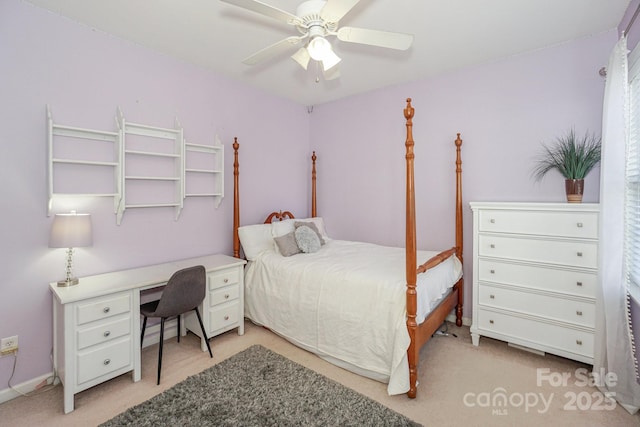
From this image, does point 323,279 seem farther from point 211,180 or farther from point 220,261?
point 211,180

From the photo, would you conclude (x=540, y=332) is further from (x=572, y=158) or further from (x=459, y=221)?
(x=572, y=158)

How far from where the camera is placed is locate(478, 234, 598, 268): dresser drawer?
7.20 feet

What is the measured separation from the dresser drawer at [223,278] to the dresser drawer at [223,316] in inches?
7.9

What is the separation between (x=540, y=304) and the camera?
2367mm

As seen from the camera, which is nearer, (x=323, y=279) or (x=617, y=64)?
(x=617, y=64)

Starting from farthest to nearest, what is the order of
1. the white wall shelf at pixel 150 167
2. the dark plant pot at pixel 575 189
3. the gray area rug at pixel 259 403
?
the white wall shelf at pixel 150 167 → the dark plant pot at pixel 575 189 → the gray area rug at pixel 259 403

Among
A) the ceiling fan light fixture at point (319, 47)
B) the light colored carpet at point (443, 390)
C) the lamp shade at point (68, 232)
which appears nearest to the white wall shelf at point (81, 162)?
the lamp shade at point (68, 232)

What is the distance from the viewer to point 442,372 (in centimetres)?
229

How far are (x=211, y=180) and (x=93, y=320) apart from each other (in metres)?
1.68

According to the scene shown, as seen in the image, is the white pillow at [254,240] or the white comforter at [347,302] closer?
the white comforter at [347,302]

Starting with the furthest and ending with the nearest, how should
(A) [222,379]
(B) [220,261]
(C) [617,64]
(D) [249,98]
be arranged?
(D) [249,98] → (B) [220,261] → (A) [222,379] → (C) [617,64]

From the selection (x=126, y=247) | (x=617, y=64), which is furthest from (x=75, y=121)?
(x=617, y=64)

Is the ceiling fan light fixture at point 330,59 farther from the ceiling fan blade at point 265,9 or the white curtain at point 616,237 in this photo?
the white curtain at point 616,237

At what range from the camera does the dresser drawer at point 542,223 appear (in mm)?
2189
